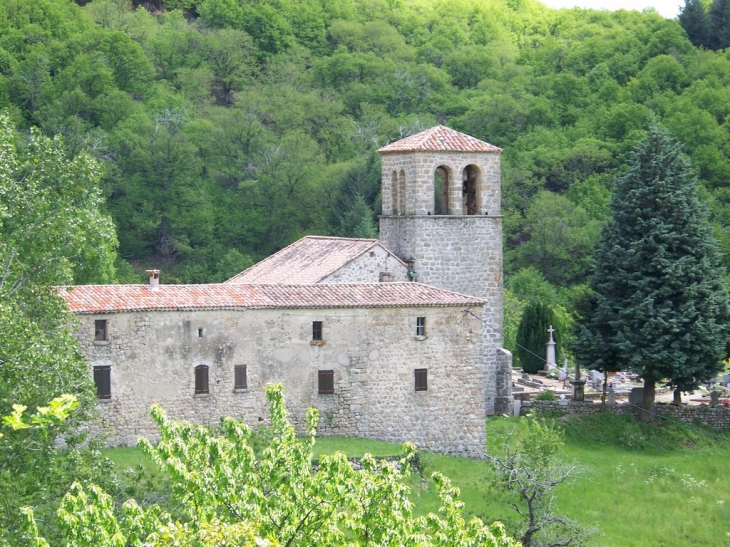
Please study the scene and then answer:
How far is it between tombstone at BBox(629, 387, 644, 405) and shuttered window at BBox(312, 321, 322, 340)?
10.8 metres

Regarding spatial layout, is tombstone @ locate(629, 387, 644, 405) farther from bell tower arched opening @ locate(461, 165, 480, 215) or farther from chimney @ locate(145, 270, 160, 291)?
chimney @ locate(145, 270, 160, 291)

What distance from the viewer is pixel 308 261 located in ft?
134

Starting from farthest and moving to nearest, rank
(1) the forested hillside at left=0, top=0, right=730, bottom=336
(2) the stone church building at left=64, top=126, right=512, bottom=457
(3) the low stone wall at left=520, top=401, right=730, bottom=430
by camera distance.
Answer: (1) the forested hillside at left=0, top=0, right=730, bottom=336 → (3) the low stone wall at left=520, top=401, right=730, bottom=430 → (2) the stone church building at left=64, top=126, right=512, bottom=457

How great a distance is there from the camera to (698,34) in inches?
3807

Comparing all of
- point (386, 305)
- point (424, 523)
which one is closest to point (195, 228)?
point (386, 305)

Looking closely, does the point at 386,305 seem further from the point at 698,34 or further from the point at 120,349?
the point at 698,34

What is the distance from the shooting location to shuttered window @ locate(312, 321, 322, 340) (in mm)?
35219

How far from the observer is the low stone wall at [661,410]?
134 feet

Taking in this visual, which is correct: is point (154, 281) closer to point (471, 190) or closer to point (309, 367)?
point (309, 367)

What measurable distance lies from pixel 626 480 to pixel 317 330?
8.38m

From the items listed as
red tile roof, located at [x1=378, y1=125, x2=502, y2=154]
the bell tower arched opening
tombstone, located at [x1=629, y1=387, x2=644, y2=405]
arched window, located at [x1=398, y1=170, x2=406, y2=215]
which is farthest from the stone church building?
tombstone, located at [x1=629, y1=387, x2=644, y2=405]

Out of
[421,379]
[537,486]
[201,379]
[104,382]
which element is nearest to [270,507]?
[537,486]

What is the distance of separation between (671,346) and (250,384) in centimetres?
1227

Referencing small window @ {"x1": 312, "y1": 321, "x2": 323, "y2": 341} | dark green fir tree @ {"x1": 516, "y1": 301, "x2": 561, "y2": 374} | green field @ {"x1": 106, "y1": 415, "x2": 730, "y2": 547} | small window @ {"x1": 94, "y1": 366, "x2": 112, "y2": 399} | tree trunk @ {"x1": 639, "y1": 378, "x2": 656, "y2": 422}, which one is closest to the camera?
green field @ {"x1": 106, "y1": 415, "x2": 730, "y2": 547}
